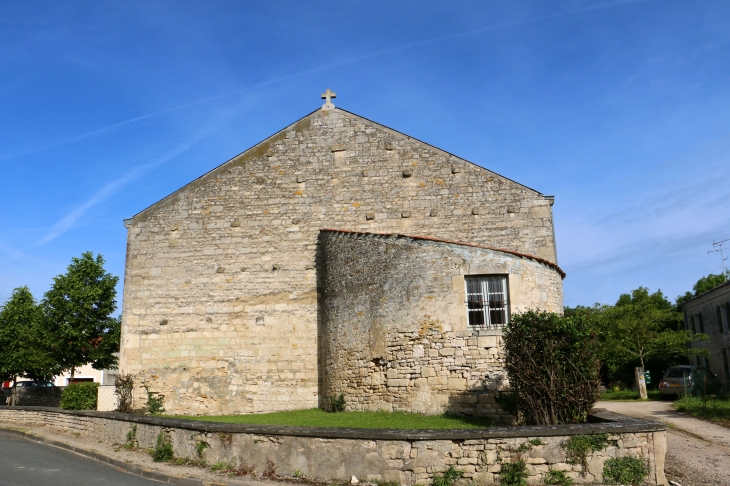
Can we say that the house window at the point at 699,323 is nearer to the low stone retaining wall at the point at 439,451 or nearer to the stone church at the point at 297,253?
the stone church at the point at 297,253

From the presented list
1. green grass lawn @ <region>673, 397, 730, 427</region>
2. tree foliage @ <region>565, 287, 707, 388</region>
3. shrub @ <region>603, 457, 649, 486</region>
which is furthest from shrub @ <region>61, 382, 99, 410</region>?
tree foliage @ <region>565, 287, 707, 388</region>

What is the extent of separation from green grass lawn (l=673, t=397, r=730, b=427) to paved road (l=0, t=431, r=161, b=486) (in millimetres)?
12042

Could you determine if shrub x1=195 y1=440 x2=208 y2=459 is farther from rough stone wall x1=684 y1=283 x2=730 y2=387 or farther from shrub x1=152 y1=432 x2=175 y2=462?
rough stone wall x1=684 y1=283 x2=730 y2=387

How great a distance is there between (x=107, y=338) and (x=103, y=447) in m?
12.4

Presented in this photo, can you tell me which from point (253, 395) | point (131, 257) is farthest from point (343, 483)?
point (131, 257)

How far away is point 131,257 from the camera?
1681 centimetres

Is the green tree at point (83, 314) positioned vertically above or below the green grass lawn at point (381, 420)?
above

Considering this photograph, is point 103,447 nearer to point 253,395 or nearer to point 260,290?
point 253,395

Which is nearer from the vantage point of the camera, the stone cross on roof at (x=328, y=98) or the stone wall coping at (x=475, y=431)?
the stone wall coping at (x=475, y=431)

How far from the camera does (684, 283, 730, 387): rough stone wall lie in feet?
89.0

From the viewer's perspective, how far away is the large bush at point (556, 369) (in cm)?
892

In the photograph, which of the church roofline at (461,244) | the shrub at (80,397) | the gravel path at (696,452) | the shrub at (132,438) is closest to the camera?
the gravel path at (696,452)

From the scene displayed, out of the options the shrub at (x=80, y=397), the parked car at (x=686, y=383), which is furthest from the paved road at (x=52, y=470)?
the parked car at (x=686, y=383)

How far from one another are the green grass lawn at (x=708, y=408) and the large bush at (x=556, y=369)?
5.78 metres
